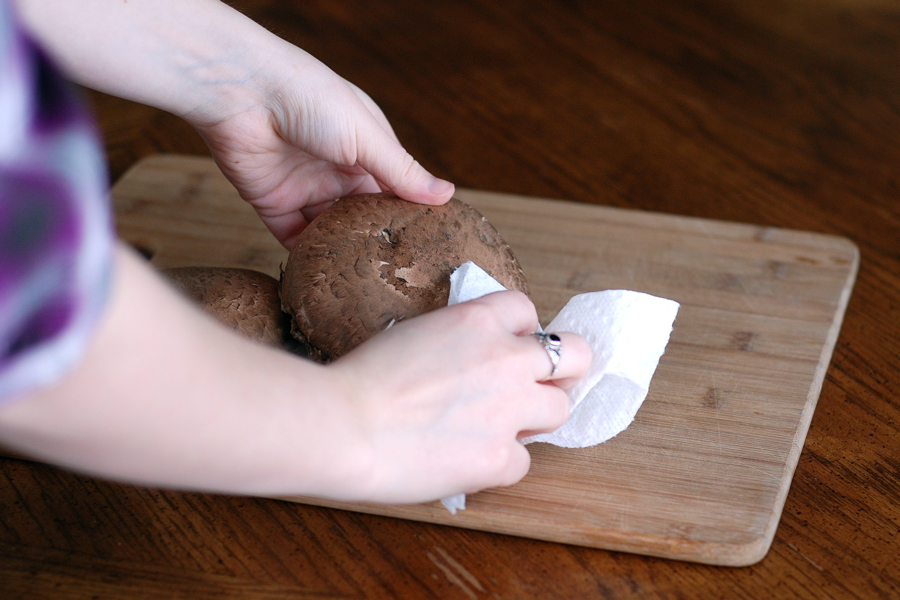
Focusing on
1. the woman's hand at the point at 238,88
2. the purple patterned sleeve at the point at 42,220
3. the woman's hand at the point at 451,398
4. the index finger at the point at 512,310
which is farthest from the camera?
the woman's hand at the point at 238,88

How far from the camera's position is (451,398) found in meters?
0.81

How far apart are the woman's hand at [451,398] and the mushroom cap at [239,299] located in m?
0.37

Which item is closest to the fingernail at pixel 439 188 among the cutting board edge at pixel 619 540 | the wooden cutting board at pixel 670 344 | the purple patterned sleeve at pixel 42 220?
the wooden cutting board at pixel 670 344

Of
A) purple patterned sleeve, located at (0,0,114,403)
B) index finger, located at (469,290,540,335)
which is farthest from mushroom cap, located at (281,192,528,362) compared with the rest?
purple patterned sleeve, located at (0,0,114,403)

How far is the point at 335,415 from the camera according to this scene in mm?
725

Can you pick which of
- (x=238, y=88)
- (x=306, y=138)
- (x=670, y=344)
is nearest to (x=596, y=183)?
(x=670, y=344)

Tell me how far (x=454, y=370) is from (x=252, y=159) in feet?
2.22

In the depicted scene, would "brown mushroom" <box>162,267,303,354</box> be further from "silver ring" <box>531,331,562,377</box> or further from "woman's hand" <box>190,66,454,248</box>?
"silver ring" <box>531,331,562,377</box>

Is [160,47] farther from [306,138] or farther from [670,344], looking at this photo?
[670,344]

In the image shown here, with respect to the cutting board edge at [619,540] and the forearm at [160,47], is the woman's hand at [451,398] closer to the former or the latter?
the cutting board edge at [619,540]

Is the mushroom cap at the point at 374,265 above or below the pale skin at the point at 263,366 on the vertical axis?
below

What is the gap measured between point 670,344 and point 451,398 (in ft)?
1.95

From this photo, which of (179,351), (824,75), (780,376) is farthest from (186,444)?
(824,75)

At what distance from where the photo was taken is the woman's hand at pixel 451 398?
2.54ft
